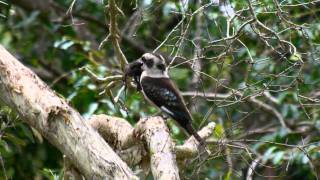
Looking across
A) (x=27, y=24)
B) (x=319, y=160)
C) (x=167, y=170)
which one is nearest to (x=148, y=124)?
(x=167, y=170)

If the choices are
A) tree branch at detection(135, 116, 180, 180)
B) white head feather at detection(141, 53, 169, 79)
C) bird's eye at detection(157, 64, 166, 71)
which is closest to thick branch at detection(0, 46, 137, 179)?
tree branch at detection(135, 116, 180, 180)

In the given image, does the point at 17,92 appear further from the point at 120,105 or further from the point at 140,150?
the point at 120,105

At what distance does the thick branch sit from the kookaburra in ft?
4.34

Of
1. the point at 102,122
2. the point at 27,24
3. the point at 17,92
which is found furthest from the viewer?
the point at 27,24

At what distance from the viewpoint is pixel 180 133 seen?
659 cm

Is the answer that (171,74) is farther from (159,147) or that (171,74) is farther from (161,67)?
(159,147)

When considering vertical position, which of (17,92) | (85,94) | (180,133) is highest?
(17,92)

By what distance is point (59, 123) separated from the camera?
12.4 ft

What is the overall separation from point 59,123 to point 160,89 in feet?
5.74

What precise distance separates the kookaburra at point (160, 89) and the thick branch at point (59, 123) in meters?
1.32

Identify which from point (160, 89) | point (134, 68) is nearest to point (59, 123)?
point (134, 68)

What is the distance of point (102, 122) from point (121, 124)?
0.11 metres

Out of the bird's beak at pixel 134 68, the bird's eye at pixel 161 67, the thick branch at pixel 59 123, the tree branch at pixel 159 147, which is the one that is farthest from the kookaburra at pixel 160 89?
the thick branch at pixel 59 123

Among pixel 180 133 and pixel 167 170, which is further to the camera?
pixel 180 133
